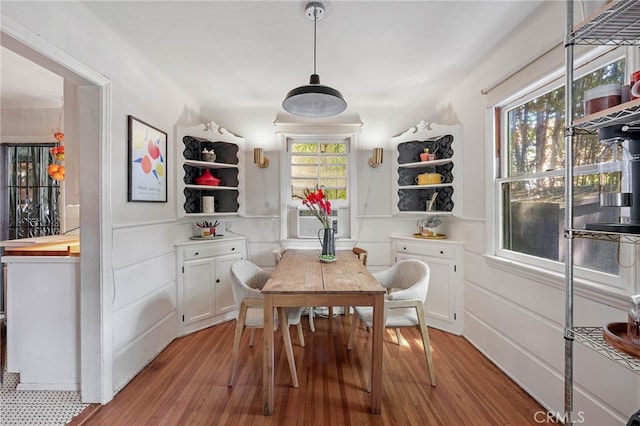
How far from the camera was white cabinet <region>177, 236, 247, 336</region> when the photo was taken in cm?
276

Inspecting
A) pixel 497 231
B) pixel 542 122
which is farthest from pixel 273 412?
pixel 542 122

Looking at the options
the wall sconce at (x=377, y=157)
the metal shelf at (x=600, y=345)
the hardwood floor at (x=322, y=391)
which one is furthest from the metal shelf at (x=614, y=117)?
the wall sconce at (x=377, y=157)

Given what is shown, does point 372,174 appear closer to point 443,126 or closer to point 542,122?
point 443,126

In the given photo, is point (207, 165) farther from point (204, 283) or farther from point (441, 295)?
point (441, 295)

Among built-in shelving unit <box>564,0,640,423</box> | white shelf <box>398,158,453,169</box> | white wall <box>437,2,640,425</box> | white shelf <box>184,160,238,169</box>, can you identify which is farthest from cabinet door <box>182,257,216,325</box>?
built-in shelving unit <box>564,0,640,423</box>

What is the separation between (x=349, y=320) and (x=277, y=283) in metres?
1.54

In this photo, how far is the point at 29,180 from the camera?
3.68 m

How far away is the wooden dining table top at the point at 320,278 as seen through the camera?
5.56 feet

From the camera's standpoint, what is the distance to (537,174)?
6.34 feet

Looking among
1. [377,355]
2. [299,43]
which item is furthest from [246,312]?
[299,43]

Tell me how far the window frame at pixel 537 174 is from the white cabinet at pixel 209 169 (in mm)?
2642

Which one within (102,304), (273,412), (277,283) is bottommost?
(273,412)

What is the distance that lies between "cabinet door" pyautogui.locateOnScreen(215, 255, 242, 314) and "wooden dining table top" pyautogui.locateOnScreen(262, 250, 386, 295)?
802mm

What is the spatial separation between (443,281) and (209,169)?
2.95 m
